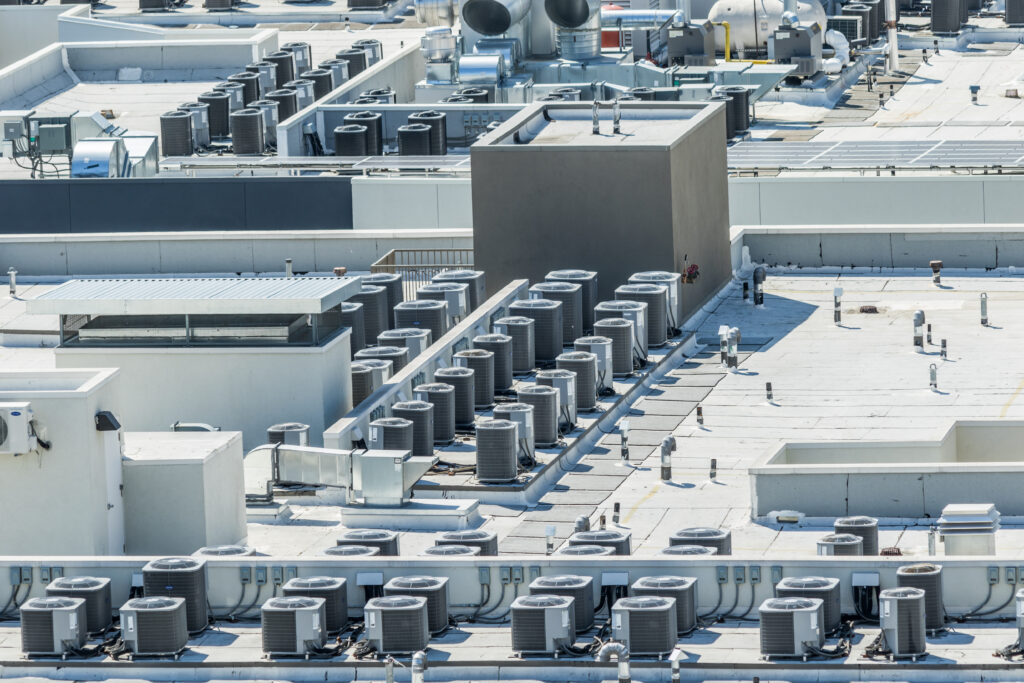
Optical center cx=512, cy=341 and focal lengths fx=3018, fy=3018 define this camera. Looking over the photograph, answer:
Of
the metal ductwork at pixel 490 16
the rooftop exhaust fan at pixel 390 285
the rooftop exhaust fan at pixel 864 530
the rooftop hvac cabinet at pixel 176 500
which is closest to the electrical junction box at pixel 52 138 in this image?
the metal ductwork at pixel 490 16

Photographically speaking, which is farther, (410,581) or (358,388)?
(358,388)

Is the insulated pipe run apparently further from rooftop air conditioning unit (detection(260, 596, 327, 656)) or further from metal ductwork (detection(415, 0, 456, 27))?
metal ductwork (detection(415, 0, 456, 27))

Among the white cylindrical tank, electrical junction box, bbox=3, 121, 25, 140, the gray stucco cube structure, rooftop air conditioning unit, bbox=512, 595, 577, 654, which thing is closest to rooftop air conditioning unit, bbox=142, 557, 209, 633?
rooftop air conditioning unit, bbox=512, 595, 577, 654

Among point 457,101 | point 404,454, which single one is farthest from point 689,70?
point 404,454

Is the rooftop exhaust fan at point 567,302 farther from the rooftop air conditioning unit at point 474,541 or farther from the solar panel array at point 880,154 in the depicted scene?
the solar panel array at point 880,154

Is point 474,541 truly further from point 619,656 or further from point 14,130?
point 14,130

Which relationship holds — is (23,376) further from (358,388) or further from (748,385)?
(748,385)

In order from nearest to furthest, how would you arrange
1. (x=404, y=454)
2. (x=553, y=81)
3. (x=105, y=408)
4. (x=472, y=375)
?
(x=105, y=408) < (x=404, y=454) < (x=472, y=375) < (x=553, y=81)
